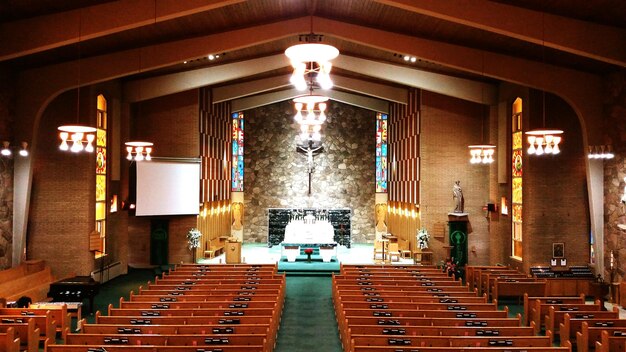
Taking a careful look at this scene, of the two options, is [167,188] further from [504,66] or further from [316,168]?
[504,66]

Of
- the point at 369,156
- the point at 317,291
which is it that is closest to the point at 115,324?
the point at 317,291

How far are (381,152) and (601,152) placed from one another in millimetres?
13198

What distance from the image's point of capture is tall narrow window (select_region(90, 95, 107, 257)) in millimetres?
16328

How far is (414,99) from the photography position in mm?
20062

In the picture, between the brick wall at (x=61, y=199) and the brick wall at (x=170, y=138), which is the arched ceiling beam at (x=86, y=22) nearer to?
the brick wall at (x=61, y=199)

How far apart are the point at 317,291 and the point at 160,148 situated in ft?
25.9

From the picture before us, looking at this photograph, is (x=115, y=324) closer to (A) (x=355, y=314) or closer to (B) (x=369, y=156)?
(A) (x=355, y=314)

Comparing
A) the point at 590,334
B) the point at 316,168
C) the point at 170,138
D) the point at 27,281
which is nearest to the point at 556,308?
the point at 590,334

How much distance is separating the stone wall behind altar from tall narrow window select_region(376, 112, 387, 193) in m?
0.27

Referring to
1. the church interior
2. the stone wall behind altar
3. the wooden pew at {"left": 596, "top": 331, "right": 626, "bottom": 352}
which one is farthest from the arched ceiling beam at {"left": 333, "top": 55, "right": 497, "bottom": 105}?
the wooden pew at {"left": 596, "top": 331, "right": 626, "bottom": 352}

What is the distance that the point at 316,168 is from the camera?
25875mm

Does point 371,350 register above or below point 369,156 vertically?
below

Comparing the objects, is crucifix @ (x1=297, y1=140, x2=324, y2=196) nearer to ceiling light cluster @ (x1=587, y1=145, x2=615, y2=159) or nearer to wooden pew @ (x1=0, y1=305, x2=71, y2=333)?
ceiling light cluster @ (x1=587, y1=145, x2=615, y2=159)

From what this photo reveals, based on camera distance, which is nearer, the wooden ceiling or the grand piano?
the wooden ceiling
